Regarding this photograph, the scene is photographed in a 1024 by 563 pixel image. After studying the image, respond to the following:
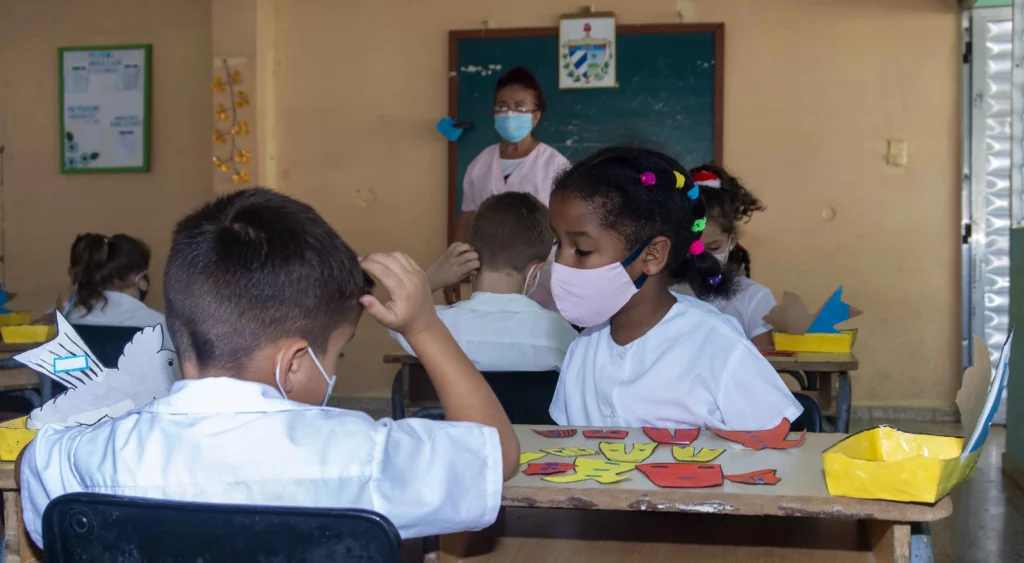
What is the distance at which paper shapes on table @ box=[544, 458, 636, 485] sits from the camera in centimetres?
110

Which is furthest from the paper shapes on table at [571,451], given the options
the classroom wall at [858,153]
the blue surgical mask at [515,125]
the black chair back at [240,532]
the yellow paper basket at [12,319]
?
the classroom wall at [858,153]

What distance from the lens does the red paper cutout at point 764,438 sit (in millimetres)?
1275

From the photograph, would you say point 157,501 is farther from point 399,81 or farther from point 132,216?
point 132,216

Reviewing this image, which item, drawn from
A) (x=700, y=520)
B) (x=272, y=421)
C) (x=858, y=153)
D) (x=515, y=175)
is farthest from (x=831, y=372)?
(x=858, y=153)

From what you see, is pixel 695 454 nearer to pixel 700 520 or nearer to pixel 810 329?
pixel 700 520

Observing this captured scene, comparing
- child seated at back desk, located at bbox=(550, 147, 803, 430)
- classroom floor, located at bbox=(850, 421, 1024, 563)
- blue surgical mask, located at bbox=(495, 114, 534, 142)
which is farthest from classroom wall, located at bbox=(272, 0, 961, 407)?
child seated at back desk, located at bbox=(550, 147, 803, 430)

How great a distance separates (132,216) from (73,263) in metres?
1.81

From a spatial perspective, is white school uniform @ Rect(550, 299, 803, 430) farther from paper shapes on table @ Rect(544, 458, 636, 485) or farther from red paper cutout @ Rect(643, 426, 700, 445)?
paper shapes on table @ Rect(544, 458, 636, 485)

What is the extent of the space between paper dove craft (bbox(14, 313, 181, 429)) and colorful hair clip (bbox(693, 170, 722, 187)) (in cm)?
215

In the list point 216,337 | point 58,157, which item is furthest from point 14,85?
point 216,337

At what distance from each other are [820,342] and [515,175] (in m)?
1.56

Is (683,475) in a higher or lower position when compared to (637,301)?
lower

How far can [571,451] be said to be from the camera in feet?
4.17

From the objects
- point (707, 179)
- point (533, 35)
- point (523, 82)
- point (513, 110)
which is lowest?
point (707, 179)
